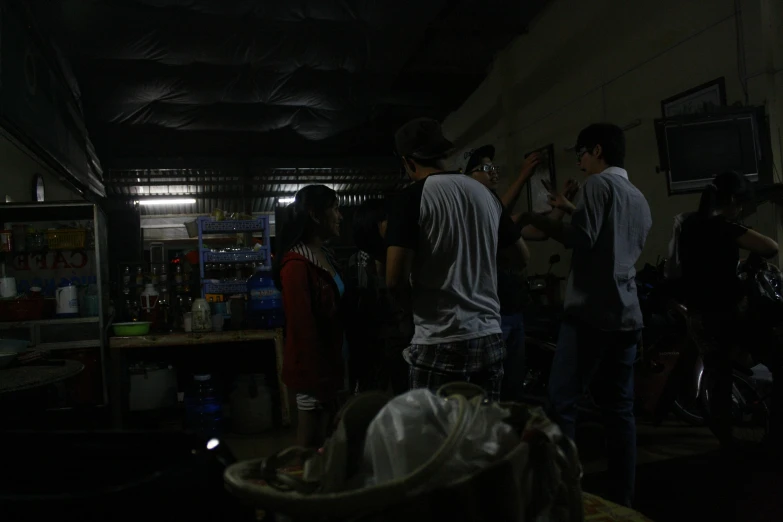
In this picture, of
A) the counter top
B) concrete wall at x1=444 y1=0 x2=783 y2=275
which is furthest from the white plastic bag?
the counter top

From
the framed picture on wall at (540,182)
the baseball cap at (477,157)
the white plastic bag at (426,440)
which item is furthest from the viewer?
the framed picture on wall at (540,182)

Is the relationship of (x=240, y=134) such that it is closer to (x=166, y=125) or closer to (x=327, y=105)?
(x=166, y=125)

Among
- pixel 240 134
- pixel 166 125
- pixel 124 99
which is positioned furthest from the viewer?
pixel 240 134

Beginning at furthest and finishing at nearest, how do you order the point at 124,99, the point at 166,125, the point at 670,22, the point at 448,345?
the point at 166,125
the point at 124,99
the point at 670,22
the point at 448,345

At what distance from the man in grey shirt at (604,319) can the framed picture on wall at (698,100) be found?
8.27 feet

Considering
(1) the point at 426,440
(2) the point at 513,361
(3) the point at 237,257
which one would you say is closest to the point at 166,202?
(3) the point at 237,257

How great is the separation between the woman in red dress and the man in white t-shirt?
65 centimetres

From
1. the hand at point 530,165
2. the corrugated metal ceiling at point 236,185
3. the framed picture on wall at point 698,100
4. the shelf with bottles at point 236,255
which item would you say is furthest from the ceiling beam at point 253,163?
the hand at point 530,165

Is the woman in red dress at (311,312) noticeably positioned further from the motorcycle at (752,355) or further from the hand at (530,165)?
the motorcycle at (752,355)

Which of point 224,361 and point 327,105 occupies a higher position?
point 327,105

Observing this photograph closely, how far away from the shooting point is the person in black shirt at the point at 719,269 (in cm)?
328

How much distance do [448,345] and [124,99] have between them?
705 centimetres

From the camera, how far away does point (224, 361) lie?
5395 mm

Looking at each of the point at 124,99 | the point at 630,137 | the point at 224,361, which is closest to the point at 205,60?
the point at 124,99
